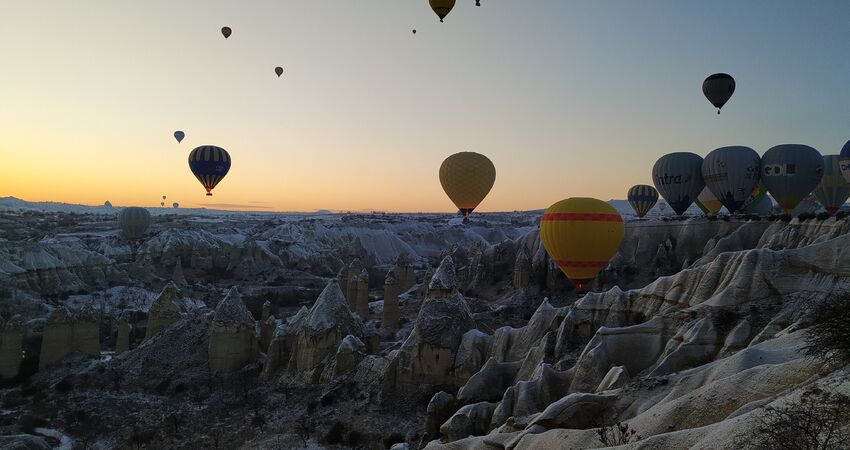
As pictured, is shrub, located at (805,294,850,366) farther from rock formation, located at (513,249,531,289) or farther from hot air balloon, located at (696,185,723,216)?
hot air balloon, located at (696,185,723,216)

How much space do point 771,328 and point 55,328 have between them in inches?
1107

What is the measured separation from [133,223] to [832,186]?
238ft

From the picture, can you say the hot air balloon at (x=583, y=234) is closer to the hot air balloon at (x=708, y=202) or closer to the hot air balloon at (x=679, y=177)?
the hot air balloon at (x=679, y=177)

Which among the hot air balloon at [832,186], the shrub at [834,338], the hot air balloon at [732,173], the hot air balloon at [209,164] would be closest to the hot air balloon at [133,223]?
the hot air balloon at [209,164]

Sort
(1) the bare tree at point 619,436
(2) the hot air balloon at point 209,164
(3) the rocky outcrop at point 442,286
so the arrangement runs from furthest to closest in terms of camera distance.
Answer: (2) the hot air balloon at point 209,164, (3) the rocky outcrop at point 442,286, (1) the bare tree at point 619,436

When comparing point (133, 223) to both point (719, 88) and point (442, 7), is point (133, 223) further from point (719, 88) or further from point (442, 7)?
point (719, 88)

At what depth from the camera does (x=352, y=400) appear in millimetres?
21422

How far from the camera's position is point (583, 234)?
2511 centimetres

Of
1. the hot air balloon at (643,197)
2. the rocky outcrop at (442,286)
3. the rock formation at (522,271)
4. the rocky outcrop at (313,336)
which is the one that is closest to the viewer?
the rocky outcrop at (442,286)

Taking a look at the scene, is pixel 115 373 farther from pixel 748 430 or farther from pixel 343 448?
pixel 748 430

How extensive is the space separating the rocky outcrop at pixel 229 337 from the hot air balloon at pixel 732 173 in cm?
3058

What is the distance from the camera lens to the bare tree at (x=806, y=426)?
612 centimetres

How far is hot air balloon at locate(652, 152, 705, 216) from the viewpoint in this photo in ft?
138

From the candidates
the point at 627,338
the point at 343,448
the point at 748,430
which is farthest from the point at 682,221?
the point at 748,430
